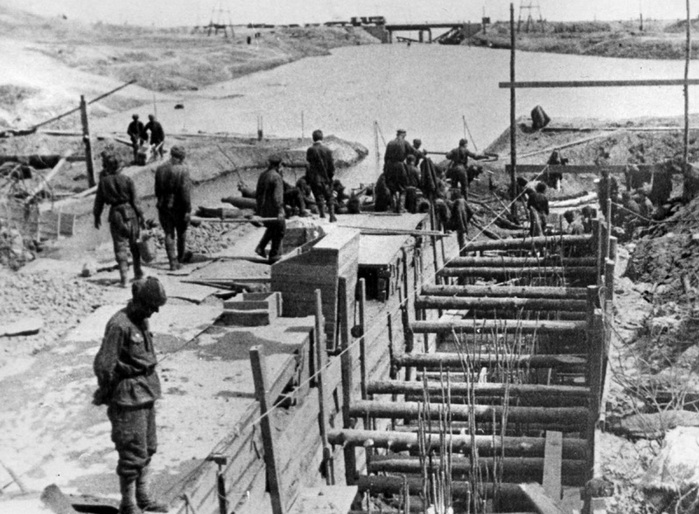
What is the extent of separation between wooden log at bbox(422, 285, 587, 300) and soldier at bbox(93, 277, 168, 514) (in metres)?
7.62

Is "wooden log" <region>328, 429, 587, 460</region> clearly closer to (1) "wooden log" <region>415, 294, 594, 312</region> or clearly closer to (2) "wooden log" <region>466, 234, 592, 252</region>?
(1) "wooden log" <region>415, 294, 594, 312</region>

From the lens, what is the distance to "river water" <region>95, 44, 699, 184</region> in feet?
129

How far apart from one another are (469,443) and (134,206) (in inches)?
231

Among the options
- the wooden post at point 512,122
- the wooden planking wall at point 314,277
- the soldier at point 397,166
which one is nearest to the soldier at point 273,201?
the wooden planking wall at point 314,277

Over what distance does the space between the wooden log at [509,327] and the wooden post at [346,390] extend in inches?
80.2

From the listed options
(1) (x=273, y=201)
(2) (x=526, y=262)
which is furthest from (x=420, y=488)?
(2) (x=526, y=262)

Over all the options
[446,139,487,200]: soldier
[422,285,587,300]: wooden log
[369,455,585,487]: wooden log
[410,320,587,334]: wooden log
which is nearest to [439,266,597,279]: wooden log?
[422,285,587,300]: wooden log

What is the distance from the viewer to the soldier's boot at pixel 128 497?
19.4ft

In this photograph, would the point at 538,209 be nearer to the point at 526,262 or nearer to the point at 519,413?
the point at 526,262

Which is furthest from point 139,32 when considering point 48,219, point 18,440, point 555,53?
point 18,440

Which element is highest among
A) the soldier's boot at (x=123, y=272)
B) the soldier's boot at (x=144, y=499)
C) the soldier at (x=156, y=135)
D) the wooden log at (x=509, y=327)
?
the soldier at (x=156, y=135)

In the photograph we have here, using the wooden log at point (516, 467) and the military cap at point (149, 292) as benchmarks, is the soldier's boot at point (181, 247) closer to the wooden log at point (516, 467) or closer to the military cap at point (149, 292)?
the wooden log at point (516, 467)

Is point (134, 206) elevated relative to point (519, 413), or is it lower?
elevated

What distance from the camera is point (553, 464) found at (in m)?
8.02
